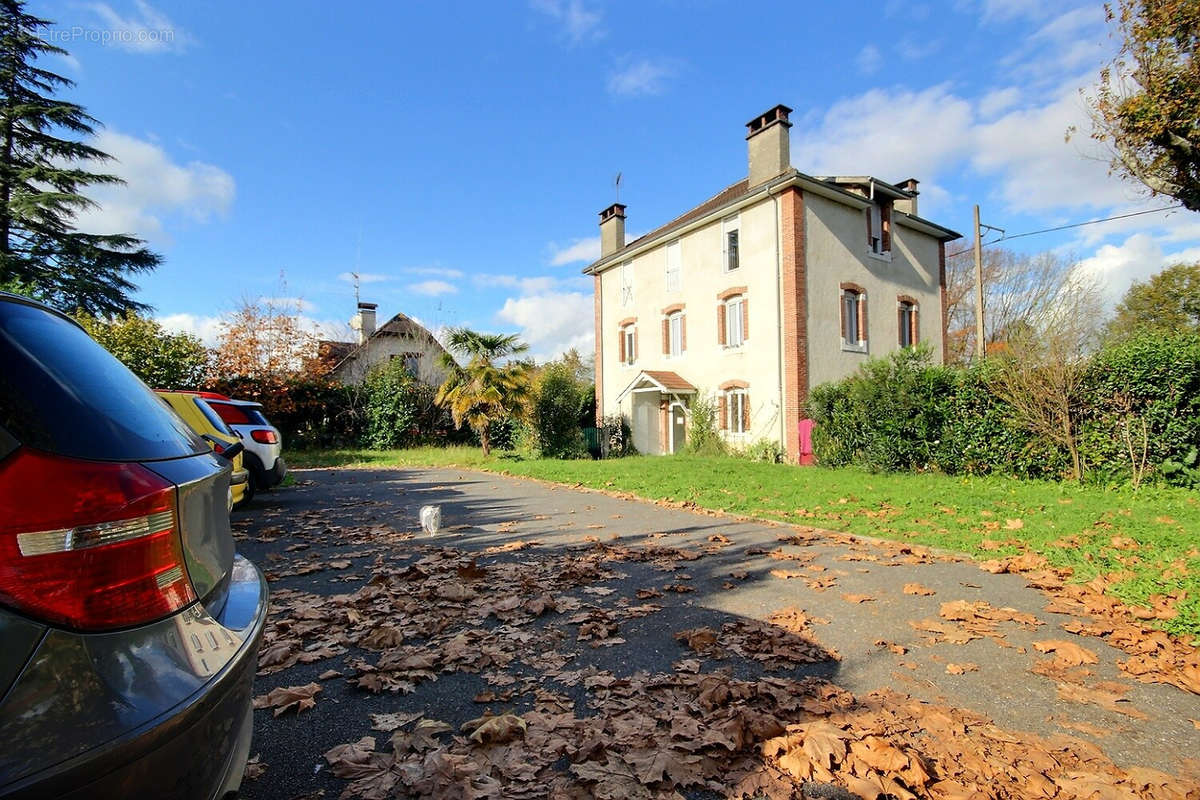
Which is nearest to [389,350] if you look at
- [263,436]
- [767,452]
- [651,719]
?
[767,452]

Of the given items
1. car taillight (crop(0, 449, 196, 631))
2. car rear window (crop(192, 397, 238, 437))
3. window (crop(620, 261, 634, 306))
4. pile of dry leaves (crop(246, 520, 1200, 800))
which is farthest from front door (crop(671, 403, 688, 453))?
car taillight (crop(0, 449, 196, 631))

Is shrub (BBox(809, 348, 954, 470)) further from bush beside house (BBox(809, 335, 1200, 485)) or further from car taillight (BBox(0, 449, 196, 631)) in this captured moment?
car taillight (BBox(0, 449, 196, 631))

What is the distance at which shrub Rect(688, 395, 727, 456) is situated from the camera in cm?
1972

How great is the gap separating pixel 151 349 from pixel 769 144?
68.3 feet

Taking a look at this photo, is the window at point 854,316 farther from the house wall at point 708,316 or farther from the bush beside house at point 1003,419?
the bush beside house at point 1003,419

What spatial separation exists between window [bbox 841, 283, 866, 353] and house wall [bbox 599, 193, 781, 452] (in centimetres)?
312

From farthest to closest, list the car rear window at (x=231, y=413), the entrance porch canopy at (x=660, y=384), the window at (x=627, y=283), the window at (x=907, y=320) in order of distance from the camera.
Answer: the window at (x=627, y=283) → the window at (x=907, y=320) → the entrance porch canopy at (x=660, y=384) → the car rear window at (x=231, y=413)

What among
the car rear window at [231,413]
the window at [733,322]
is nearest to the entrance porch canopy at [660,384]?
the window at [733,322]

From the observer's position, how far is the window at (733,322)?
64.8 ft

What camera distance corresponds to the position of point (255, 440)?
9.66 metres

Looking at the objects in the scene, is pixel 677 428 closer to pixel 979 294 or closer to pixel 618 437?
pixel 618 437

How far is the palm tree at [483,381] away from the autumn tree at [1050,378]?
13.9 m

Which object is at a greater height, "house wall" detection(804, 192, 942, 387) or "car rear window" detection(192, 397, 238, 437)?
"house wall" detection(804, 192, 942, 387)

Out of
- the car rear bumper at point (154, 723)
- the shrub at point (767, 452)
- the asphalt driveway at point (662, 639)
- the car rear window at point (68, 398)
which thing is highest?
the car rear window at point (68, 398)
